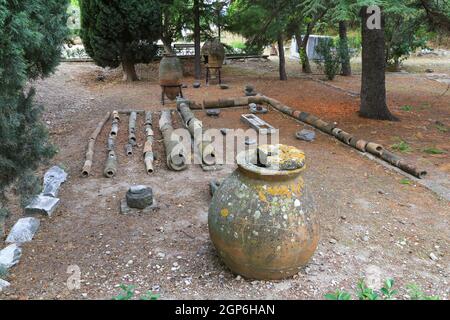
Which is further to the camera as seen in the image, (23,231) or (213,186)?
(213,186)

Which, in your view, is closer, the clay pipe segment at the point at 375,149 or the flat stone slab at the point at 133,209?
the flat stone slab at the point at 133,209

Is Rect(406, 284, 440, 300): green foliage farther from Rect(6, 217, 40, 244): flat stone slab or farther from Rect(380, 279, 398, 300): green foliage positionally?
Rect(6, 217, 40, 244): flat stone slab

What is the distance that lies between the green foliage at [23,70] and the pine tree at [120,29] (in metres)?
9.46

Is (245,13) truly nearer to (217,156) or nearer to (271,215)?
(217,156)

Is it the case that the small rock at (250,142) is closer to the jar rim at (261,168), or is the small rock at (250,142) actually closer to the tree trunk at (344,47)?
the jar rim at (261,168)

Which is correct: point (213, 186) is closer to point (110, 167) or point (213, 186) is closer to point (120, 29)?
point (110, 167)

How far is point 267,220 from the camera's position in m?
3.46

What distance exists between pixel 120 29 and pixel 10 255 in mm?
11084

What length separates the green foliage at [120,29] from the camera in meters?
13.5

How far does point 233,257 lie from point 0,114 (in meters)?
2.44

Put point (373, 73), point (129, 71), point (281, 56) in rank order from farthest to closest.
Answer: point (129, 71)
point (281, 56)
point (373, 73)

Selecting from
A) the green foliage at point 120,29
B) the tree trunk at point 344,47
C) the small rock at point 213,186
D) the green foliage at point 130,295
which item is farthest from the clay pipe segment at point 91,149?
the tree trunk at point 344,47

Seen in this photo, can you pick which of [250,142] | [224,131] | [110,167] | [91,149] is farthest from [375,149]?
[91,149]

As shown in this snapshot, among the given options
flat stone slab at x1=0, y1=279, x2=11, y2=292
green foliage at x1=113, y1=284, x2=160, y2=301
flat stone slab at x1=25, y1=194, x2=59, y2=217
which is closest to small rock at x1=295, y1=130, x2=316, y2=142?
flat stone slab at x1=25, y1=194, x2=59, y2=217
